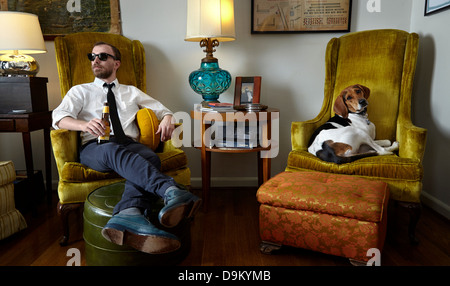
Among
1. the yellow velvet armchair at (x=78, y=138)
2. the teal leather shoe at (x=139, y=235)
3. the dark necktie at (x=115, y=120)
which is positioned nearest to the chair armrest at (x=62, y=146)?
the yellow velvet armchair at (x=78, y=138)

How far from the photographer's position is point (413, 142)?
1819 mm

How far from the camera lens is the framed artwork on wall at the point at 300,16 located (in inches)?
98.7

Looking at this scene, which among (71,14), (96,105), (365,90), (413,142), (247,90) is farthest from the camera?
(71,14)

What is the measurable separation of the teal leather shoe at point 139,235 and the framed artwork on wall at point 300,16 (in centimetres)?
183

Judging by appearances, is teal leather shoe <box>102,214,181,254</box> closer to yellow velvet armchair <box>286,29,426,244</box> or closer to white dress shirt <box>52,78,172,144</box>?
white dress shirt <box>52,78,172,144</box>

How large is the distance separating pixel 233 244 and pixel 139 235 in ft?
2.10

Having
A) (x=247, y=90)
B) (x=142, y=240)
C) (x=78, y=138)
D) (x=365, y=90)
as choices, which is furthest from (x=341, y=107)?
(x=78, y=138)

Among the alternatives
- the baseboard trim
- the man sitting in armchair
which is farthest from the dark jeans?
the baseboard trim

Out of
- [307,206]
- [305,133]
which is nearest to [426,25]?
[305,133]

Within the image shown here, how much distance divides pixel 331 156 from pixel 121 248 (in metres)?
1.20

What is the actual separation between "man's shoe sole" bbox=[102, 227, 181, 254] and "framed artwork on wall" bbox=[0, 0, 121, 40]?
1.81 m

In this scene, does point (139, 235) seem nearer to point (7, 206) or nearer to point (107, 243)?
point (107, 243)

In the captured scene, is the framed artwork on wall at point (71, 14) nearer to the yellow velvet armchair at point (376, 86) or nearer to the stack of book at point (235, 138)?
the stack of book at point (235, 138)

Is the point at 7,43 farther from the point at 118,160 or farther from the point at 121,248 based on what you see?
the point at 121,248
